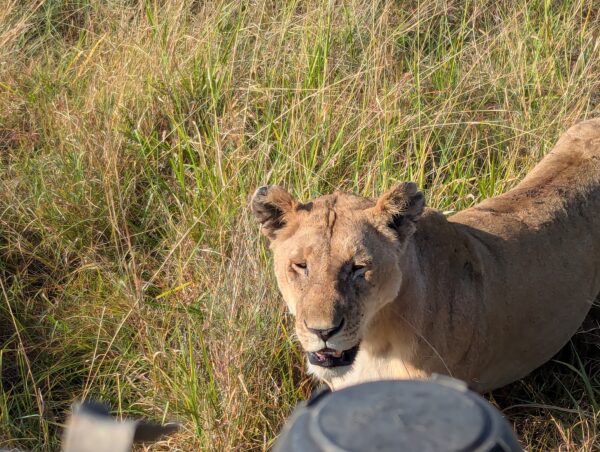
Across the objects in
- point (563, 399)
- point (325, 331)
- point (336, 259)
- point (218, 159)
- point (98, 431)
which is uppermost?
point (98, 431)

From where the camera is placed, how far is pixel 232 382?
3023mm

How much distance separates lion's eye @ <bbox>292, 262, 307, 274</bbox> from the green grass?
54 cm

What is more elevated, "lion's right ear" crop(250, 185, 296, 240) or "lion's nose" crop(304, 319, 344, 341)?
"lion's right ear" crop(250, 185, 296, 240)

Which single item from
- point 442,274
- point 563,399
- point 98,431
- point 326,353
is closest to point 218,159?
point 442,274

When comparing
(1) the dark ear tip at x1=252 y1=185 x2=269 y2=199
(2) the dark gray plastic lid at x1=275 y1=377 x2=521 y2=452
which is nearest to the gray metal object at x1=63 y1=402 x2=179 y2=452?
(2) the dark gray plastic lid at x1=275 y1=377 x2=521 y2=452

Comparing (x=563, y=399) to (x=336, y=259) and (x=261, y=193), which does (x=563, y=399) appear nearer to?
(x=336, y=259)

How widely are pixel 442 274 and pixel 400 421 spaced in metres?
1.98

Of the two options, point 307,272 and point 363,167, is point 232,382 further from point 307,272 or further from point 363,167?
point 363,167

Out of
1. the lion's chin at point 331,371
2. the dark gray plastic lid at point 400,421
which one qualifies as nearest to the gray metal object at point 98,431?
the dark gray plastic lid at point 400,421

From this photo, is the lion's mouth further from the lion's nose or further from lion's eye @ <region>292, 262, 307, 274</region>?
lion's eye @ <region>292, 262, 307, 274</region>

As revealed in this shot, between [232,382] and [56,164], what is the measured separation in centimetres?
161

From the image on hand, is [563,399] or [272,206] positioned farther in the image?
[563,399]

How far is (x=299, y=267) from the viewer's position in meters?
2.68

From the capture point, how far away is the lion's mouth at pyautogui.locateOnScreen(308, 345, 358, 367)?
259 centimetres
